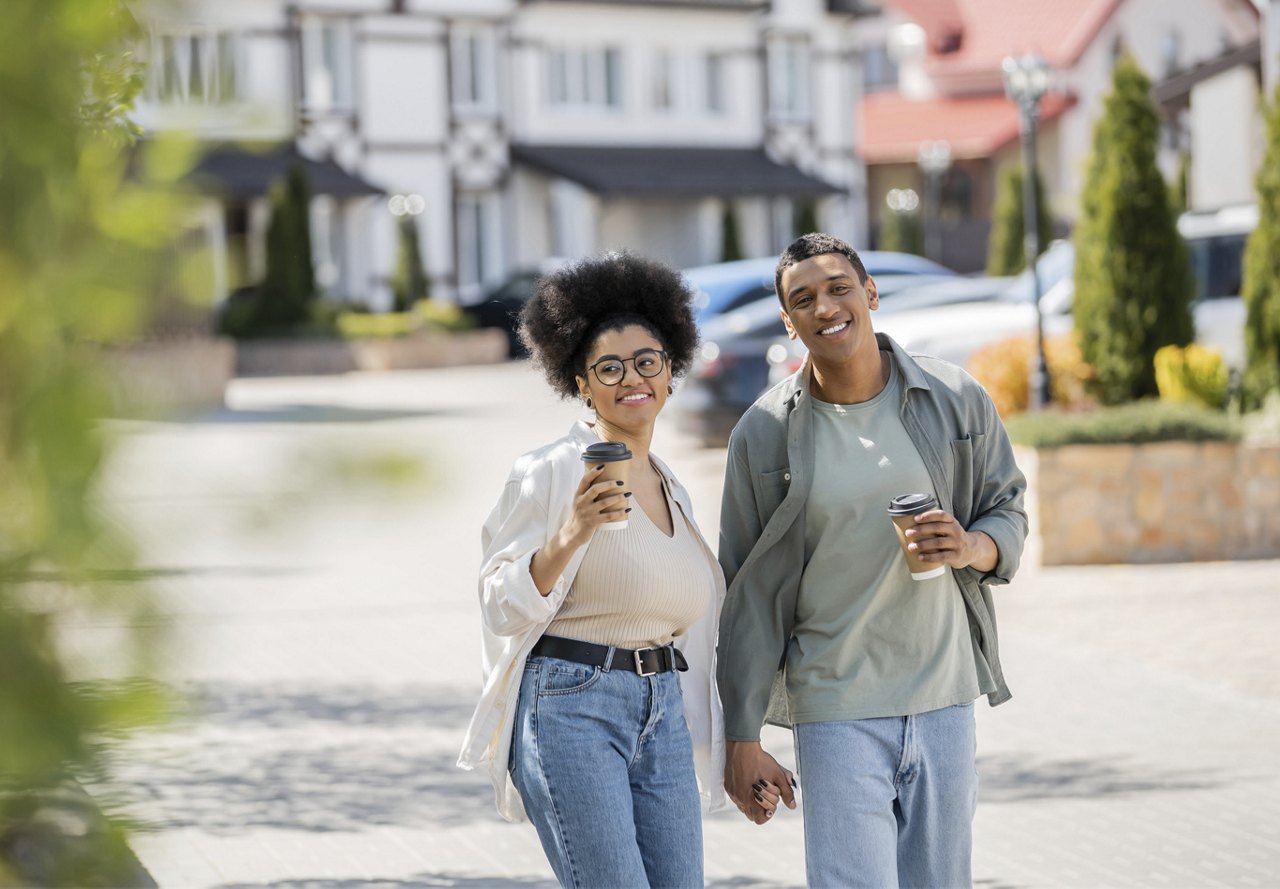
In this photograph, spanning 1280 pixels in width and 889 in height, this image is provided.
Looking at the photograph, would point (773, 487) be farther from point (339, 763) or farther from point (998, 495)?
point (339, 763)

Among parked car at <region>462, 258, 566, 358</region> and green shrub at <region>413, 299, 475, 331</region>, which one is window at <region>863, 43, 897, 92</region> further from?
green shrub at <region>413, 299, 475, 331</region>

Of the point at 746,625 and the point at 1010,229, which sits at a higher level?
the point at 1010,229

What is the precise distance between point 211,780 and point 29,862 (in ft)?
19.3

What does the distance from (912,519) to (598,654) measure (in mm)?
649

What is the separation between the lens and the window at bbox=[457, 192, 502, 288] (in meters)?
40.8

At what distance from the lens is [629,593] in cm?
366

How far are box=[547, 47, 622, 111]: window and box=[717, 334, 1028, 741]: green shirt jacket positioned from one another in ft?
127

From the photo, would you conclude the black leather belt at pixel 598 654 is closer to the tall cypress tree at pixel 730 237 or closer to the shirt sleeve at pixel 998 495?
the shirt sleeve at pixel 998 495

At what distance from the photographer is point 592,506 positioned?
3383mm

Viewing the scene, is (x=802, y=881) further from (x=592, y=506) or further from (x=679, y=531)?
(x=592, y=506)

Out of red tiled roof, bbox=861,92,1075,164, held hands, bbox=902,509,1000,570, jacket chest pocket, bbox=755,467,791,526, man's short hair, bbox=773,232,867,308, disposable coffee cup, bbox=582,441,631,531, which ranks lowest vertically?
held hands, bbox=902,509,1000,570

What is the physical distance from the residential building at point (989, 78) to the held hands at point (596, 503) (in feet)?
Result: 152

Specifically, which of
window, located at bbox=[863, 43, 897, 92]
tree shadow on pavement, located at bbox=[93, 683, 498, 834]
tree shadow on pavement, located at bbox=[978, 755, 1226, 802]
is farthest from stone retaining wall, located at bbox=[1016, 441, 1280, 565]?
window, located at bbox=[863, 43, 897, 92]

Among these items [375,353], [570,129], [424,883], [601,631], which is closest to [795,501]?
[601,631]
